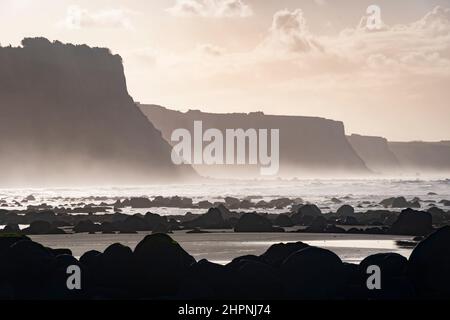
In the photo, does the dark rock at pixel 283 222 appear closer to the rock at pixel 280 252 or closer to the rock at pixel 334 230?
the rock at pixel 334 230

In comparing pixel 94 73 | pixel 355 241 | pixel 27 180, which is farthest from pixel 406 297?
pixel 94 73

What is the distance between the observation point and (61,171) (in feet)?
602

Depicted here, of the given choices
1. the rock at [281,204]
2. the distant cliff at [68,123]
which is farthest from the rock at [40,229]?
the distant cliff at [68,123]

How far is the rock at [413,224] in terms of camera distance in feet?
149

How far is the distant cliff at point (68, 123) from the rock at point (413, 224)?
14103 centimetres

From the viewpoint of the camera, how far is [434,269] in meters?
20.8

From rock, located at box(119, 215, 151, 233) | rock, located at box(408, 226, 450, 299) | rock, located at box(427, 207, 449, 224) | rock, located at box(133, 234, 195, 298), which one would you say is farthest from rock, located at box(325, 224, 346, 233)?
rock, located at box(408, 226, 450, 299)

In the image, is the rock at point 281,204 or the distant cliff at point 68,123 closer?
the rock at point 281,204

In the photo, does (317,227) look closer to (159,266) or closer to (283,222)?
(283,222)

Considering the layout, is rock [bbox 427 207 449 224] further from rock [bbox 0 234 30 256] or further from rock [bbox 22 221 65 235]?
rock [bbox 0 234 30 256]

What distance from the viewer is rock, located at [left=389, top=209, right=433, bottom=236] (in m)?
45.4

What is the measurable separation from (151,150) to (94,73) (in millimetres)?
20156

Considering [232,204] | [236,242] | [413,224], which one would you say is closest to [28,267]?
[236,242]
